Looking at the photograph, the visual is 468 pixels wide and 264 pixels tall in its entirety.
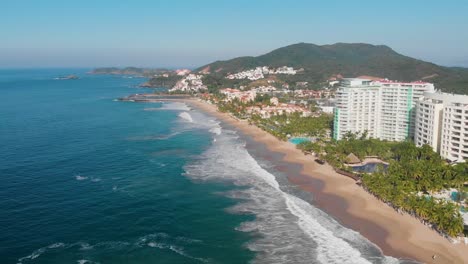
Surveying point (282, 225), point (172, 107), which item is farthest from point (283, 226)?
point (172, 107)

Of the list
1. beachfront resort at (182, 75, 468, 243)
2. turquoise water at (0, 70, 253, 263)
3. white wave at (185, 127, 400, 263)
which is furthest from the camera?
beachfront resort at (182, 75, 468, 243)

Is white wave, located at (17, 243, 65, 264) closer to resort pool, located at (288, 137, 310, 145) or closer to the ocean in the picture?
the ocean

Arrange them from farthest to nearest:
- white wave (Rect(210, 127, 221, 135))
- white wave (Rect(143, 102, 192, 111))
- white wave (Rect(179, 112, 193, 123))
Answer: white wave (Rect(143, 102, 192, 111)) → white wave (Rect(179, 112, 193, 123)) → white wave (Rect(210, 127, 221, 135))

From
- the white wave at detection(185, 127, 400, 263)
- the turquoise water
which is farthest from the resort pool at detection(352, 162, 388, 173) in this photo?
the turquoise water

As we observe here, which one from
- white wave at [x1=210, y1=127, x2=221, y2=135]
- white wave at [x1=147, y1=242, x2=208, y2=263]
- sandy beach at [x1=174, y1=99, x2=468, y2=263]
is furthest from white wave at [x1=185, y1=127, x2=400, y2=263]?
white wave at [x1=210, y1=127, x2=221, y2=135]

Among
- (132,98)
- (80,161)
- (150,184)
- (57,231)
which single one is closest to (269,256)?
(57,231)

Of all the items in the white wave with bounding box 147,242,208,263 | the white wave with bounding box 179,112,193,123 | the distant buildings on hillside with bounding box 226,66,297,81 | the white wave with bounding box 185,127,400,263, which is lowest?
the white wave with bounding box 147,242,208,263

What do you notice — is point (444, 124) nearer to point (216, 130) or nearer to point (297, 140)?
point (297, 140)

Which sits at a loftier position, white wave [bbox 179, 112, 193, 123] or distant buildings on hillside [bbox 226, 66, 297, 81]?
distant buildings on hillside [bbox 226, 66, 297, 81]

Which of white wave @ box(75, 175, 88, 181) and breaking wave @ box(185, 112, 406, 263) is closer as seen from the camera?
breaking wave @ box(185, 112, 406, 263)

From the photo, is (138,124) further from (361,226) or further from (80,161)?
(361,226)
